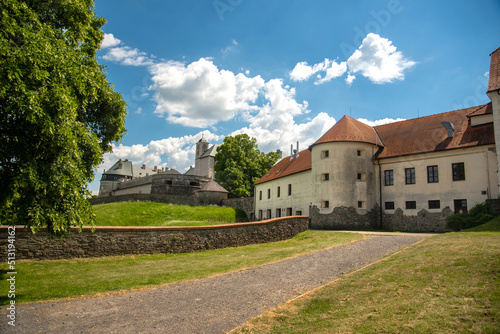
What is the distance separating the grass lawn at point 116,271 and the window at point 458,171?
14829mm

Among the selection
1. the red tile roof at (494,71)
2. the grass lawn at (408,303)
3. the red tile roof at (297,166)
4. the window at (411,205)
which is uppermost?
the red tile roof at (494,71)

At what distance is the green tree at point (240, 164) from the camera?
4994 centimetres

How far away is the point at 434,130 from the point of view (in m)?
25.9

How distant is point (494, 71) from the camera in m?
21.0

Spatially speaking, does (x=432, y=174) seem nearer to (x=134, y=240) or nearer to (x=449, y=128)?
(x=449, y=128)

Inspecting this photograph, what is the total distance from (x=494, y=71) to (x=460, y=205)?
361 inches

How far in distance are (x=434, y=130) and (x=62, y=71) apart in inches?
1053

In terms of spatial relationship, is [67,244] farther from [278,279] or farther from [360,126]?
[360,126]

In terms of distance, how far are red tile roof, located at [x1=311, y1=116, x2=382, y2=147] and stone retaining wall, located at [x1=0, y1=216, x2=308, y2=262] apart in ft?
42.8

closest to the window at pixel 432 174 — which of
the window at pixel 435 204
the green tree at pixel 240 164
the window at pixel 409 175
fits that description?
the window at pixel 409 175

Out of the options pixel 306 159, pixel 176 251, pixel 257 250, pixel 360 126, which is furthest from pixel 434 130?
pixel 176 251

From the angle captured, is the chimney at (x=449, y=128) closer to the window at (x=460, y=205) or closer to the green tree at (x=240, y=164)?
the window at (x=460, y=205)

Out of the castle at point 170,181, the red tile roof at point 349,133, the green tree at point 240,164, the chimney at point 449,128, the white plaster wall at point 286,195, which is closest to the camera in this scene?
the chimney at point 449,128

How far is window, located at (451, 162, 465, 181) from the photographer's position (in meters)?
22.5
